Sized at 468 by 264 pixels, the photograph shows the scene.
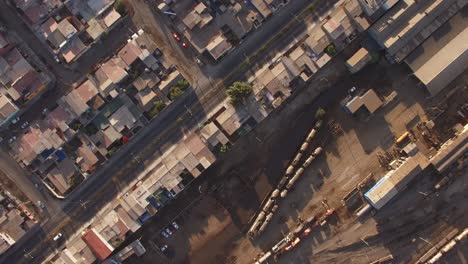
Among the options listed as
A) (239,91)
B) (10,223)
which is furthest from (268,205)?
(10,223)

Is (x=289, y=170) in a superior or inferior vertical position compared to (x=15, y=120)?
inferior

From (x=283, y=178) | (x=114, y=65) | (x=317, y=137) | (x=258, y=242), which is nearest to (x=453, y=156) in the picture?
(x=317, y=137)

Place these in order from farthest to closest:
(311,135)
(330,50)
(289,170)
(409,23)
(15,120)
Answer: (289,170), (311,135), (15,120), (330,50), (409,23)

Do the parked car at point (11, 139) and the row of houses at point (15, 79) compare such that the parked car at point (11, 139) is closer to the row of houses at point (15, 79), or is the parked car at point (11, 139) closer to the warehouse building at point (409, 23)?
the row of houses at point (15, 79)

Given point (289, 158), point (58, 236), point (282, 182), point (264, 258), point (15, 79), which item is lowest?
point (264, 258)

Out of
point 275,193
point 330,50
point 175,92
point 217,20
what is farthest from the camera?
point 275,193

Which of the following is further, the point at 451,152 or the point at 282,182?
the point at 282,182

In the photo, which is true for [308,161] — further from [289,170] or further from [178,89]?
[178,89]
